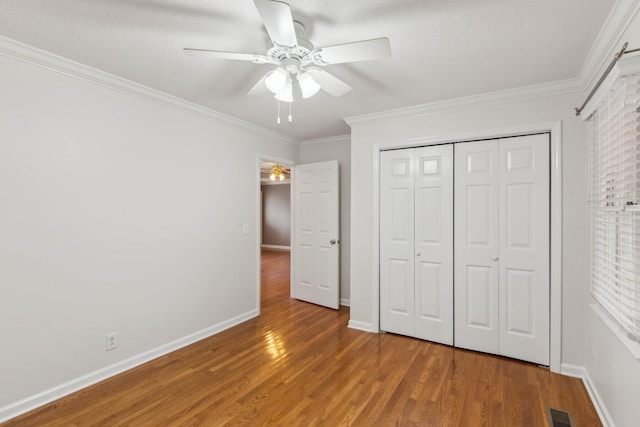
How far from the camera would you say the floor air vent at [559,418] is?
2.00m

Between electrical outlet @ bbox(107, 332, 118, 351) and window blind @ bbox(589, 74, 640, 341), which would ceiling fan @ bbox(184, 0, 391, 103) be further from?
electrical outlet @ bbox(107, 332, 118, 351)

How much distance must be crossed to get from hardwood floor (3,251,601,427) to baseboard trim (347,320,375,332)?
23 centimetres

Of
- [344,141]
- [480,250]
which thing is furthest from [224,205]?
[480,250]

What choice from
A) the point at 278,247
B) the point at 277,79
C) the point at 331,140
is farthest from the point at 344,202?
the point at 278,247

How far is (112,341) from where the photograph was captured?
103 inches

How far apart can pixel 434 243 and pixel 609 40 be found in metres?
2.00

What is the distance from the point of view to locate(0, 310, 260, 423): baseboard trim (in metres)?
2.09

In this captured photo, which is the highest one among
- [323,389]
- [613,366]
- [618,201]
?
[618,201]

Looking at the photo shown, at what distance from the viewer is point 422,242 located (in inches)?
130

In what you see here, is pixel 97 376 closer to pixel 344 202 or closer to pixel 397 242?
pixel 397 242

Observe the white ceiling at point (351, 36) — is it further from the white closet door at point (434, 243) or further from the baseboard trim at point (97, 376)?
the baseboard trim at point (97, 376)

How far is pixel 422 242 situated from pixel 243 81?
2329 millimetres

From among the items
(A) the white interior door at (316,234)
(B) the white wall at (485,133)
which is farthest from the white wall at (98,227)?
(B) the white wall at (485,133)

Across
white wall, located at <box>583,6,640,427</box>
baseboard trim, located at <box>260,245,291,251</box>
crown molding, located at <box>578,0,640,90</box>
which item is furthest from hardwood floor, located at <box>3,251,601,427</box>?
baseboard trim, located at <box>260,245,291,251</box>
